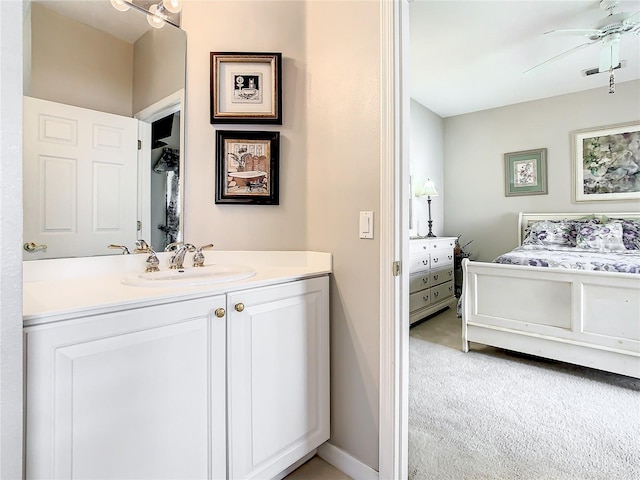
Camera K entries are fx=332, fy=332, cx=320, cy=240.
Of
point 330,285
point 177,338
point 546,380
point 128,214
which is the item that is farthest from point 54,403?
point 546,380

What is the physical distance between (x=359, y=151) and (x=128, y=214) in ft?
3.41

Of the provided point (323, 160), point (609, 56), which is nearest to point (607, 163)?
point (609, 56)

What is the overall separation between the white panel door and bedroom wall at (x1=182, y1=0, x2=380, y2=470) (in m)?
0.27

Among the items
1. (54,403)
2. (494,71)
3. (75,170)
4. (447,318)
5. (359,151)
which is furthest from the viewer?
(447,318)

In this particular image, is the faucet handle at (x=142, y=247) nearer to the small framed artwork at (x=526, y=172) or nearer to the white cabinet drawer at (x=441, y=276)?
the white cabinet drawer at (x=441, y=276)

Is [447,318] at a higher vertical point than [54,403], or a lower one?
lower

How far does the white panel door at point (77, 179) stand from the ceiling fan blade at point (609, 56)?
3676 millimetres

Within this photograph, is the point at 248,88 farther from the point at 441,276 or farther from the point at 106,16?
the point at 441,276

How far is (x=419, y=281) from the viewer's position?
3604 mm

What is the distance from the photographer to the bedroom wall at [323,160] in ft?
4.57

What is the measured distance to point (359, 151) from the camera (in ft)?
4.66

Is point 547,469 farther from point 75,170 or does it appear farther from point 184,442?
point 75,170

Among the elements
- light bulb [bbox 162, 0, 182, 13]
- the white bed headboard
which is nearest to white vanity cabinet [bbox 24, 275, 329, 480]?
light bulb [bbox 162, 0, 182, 13]

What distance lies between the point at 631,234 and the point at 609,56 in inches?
69.7
